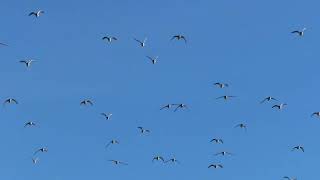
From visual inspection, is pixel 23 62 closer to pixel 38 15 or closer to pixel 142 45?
pixel 38 15

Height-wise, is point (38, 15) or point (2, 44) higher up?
point (38, 15)

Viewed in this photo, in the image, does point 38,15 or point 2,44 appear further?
point 38,15

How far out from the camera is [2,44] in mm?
184500

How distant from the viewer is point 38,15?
19900 centimetres

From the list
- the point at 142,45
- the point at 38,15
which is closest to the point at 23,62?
the point at 38,15

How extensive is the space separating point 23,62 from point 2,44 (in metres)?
14.0

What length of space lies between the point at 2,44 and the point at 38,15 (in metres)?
16.2

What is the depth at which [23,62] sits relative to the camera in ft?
650

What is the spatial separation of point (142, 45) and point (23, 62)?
21781 millimetres

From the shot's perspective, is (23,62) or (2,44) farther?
(23,62)
